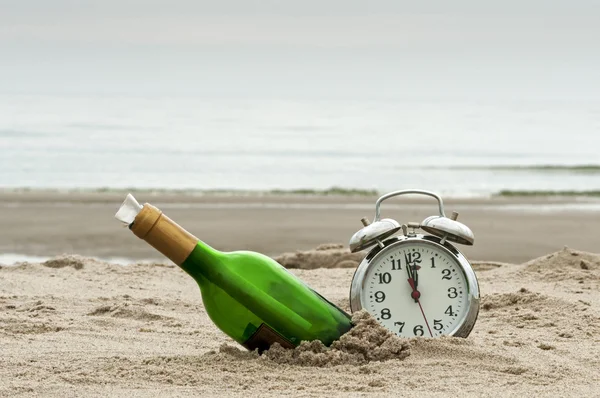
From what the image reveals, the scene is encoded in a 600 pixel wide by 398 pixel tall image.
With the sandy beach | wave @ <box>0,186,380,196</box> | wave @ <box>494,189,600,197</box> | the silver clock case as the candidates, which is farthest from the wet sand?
the silver clock case

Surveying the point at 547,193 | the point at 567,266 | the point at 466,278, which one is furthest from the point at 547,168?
the point at 466,278

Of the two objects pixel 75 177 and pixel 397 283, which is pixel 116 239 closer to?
pixel 397 283

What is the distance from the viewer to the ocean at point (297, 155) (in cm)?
2017

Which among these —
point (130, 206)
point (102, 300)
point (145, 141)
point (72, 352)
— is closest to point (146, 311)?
point (102, 300)

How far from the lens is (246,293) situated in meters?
3.84

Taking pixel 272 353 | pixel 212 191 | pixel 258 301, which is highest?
pixel 258 301

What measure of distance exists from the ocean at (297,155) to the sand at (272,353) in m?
12.3

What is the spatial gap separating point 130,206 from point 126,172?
18375mm

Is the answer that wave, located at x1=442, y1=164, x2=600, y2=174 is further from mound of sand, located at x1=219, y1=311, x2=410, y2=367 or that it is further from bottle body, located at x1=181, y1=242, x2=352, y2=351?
bottle body, located at x1=181, y1=242, x2=352, y2=351

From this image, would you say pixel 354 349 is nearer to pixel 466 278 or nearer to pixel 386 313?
pixel 386 313

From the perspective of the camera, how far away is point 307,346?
12.7 feet

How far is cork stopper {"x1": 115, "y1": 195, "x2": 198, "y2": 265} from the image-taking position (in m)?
3.84

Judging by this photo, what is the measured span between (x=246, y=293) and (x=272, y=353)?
0.93ft

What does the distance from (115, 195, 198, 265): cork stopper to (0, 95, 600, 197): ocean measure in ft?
46.0
